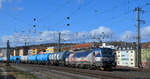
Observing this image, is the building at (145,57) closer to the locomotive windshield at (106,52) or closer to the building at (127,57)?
the building at (127,57)

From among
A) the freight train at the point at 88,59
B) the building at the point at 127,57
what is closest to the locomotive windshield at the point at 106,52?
the freight train at the point at 88,59

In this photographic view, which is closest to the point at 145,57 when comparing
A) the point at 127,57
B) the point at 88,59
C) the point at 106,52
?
the point at 127,57

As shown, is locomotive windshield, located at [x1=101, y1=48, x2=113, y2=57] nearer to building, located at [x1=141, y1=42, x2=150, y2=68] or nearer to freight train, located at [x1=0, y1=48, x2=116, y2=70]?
freight train, located at [x1=0, y1=48, x2=116, y2=70]

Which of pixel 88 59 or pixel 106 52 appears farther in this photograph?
pixel 88 59

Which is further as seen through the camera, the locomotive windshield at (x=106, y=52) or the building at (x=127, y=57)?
the building at (x=127, y=57)

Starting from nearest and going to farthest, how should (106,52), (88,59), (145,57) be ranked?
(106,52) → (88,59) → (145,57)

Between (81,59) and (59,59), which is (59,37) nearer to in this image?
(59,59)

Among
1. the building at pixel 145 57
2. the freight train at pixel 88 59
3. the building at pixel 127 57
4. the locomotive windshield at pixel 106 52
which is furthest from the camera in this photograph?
the building at pixel 127 57

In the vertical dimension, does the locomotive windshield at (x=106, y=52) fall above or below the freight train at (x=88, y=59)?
above

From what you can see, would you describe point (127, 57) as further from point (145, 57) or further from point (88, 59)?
point (88, 59)

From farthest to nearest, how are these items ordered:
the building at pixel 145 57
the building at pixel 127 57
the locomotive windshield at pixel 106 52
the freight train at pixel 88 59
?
1. the building at pixel 127 57
2. the building at pixel 145 57
3. the locomotive windshield at pixel 106 52
4. the freight train at pixel 88 59

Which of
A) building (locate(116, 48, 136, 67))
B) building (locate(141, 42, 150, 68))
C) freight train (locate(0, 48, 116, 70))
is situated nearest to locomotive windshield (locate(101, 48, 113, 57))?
freight train (locate(0, 48, 116, 70))

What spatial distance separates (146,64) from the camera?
47562 mm

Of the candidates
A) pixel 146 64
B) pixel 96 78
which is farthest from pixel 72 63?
pixel 96 78
